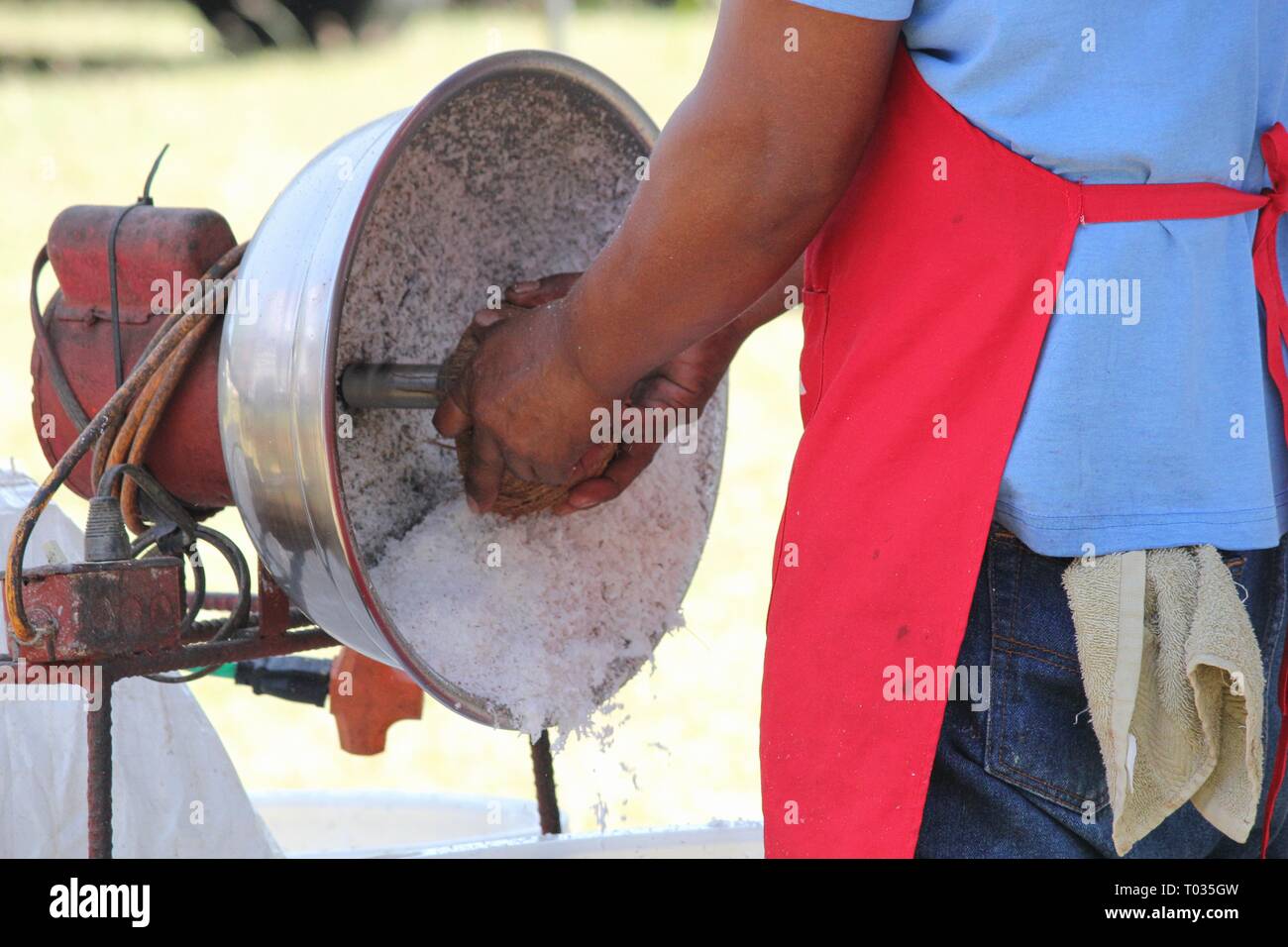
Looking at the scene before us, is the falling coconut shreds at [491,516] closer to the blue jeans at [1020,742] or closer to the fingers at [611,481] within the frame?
the fingers at [611,481]

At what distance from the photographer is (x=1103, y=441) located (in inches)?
33.9

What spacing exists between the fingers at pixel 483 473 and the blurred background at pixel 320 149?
0.24 m

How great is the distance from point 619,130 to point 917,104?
0.60 m

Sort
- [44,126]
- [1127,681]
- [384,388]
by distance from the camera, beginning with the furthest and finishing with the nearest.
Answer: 1. [44,126]
2. [384,388]
3. [1127,681]

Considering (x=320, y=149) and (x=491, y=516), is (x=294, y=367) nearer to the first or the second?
(x=491, y=516)

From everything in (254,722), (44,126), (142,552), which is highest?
(44,126)

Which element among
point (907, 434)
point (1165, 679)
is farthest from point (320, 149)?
point (1165, 679)

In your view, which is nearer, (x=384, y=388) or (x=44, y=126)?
(x=384, y=388)

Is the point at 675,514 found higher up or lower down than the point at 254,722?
higher up

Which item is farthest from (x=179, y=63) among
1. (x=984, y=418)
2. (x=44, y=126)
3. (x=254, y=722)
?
(x=984, y=418)

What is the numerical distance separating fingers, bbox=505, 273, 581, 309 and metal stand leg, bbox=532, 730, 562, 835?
2.05 ft

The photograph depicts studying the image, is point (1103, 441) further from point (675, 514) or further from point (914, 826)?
point (675, 514)

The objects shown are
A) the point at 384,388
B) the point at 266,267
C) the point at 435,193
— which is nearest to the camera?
the point at 266,267

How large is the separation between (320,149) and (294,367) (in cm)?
477
